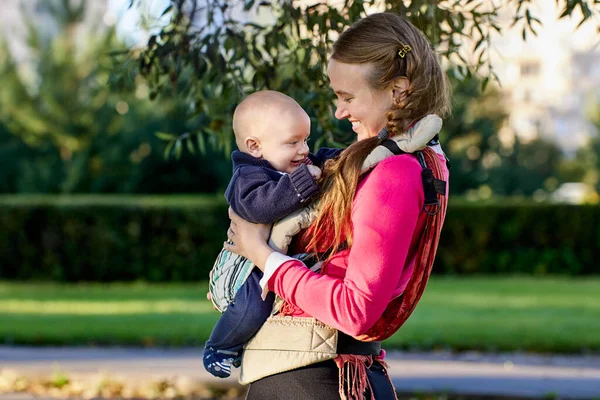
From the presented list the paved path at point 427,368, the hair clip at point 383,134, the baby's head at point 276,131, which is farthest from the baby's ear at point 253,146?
the paved path at point 427,368

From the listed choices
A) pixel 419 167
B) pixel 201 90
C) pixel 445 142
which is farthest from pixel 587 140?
pixel 419 167

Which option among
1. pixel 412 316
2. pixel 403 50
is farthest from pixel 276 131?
pixel 412 316

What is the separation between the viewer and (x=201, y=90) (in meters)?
4.73

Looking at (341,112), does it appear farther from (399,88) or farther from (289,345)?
(289,345)

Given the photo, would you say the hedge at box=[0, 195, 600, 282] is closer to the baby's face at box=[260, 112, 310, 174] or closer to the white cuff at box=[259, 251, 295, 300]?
the baby's face at box=[260, 112, 310, 174]

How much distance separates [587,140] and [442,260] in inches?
580

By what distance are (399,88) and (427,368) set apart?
6.17 metres

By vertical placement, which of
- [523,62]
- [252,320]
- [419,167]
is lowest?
[523,62]

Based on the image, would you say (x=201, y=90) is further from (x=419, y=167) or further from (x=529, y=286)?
(x=529, y=286)

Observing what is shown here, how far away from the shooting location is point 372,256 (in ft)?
7.25

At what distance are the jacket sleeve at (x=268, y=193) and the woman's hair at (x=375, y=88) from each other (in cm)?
6

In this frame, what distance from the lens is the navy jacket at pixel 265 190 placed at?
2.37m

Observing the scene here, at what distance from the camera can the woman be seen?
2229 millimetres

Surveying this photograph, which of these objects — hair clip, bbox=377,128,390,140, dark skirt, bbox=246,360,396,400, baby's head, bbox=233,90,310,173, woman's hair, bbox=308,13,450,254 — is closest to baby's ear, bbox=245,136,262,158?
baby's head, bbox=233,90,310,173
